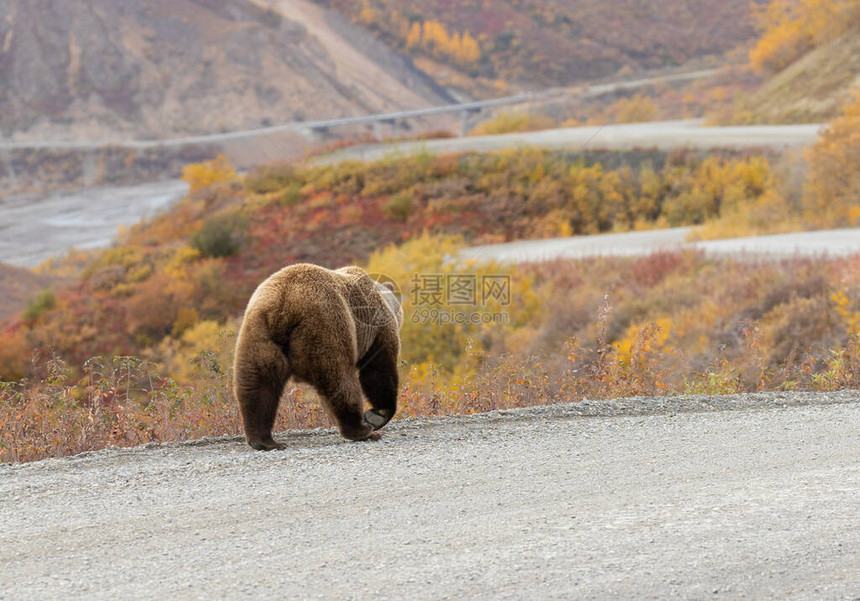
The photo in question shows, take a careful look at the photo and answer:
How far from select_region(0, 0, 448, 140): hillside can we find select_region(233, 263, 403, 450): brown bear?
73956 mm

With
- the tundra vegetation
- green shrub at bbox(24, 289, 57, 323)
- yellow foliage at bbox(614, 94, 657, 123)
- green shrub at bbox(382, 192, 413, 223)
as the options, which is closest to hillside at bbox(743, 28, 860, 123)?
yellow foliage at bbox(614, 94, 657, 123)

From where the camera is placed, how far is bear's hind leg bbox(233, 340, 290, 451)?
5250mm

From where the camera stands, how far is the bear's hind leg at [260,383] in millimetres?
5250

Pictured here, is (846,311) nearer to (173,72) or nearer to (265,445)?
(265,445)

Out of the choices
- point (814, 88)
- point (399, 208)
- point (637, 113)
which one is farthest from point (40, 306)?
point (637, 113)

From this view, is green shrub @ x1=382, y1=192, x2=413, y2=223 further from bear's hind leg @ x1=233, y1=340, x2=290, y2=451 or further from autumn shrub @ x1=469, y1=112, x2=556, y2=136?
bear's hind leg @ x1=233, y1=340, x2=290, y2=451

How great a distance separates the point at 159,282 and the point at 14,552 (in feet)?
76.0

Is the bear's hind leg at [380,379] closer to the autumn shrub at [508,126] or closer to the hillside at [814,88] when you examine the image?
the hillside at [814,88]

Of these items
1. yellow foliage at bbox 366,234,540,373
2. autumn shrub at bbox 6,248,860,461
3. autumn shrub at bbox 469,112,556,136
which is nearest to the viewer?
autumn shrub at bbox 6,248,860,461

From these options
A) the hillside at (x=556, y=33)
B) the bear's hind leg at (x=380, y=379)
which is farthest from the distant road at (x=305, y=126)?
the bear's hind leg at (x=380, y=379)

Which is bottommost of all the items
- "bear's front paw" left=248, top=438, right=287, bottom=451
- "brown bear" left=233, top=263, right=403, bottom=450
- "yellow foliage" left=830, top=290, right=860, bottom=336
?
"yellow foliage" left=830, top=290, right=860, bottom=336

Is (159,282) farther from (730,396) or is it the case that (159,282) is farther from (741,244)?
(730,396)

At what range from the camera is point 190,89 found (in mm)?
79812

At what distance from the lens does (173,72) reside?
267 ft
